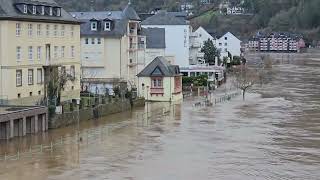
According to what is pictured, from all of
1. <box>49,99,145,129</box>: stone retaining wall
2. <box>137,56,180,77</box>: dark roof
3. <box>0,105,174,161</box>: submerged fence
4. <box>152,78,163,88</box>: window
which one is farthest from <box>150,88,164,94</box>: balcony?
<box>0,105,174,161</box>: submerged fence

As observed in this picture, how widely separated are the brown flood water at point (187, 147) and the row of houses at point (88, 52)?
5.48 m

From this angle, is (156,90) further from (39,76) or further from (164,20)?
(164,20)

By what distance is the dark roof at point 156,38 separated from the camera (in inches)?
3324

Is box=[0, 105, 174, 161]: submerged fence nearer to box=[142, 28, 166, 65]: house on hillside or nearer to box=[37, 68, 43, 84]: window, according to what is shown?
box=[37, 68, 43, 84]: window

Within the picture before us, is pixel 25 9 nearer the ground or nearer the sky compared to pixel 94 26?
nearer the ground

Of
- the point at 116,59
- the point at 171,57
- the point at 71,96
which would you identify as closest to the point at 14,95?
the point at 71,96

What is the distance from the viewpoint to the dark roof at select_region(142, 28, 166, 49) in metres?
84.4

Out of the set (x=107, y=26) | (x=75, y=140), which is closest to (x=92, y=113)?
(x=75, y=140)

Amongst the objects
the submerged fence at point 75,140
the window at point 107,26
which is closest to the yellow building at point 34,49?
the submerged fence at point 75,140

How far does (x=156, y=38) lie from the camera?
3354 inches

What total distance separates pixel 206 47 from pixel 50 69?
2203 inches

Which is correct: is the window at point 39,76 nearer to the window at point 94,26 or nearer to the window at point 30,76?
the window at point 30,76

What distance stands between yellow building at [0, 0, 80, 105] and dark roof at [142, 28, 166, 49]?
88.0 feet

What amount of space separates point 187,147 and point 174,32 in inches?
2067
